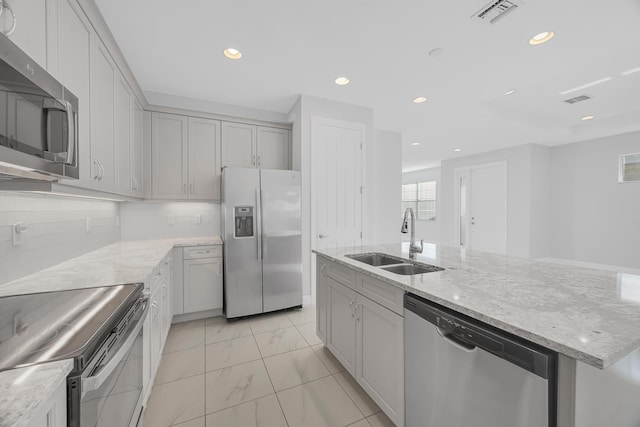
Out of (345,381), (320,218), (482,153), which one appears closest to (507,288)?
(345,381)

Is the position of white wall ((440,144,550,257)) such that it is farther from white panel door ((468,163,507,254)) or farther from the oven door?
the oven door

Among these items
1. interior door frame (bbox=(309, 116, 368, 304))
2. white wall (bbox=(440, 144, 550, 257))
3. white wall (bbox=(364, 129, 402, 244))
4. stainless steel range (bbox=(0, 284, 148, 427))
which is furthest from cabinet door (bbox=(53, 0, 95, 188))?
white wall (bbox=(440, 144, 550, 257))

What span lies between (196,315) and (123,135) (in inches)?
Result: 80.5

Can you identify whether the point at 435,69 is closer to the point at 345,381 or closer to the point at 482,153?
the point at 345,381

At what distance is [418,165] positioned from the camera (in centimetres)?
820

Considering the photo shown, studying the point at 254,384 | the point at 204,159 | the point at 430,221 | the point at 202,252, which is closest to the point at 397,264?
the point at 254,384

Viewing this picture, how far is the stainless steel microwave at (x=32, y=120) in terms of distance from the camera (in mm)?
788

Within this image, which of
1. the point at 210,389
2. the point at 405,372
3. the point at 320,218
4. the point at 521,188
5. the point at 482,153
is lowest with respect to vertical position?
the point at 210,389

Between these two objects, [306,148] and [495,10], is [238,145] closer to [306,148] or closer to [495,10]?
[306,148]

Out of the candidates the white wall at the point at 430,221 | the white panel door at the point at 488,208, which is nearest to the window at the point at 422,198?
the white wall at the point at 430,221

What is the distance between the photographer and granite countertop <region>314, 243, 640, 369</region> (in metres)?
0.73

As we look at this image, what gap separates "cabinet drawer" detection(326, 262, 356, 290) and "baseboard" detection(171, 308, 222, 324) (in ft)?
5.82

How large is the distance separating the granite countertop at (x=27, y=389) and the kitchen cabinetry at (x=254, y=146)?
9.53 feet

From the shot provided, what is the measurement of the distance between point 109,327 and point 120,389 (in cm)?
35
